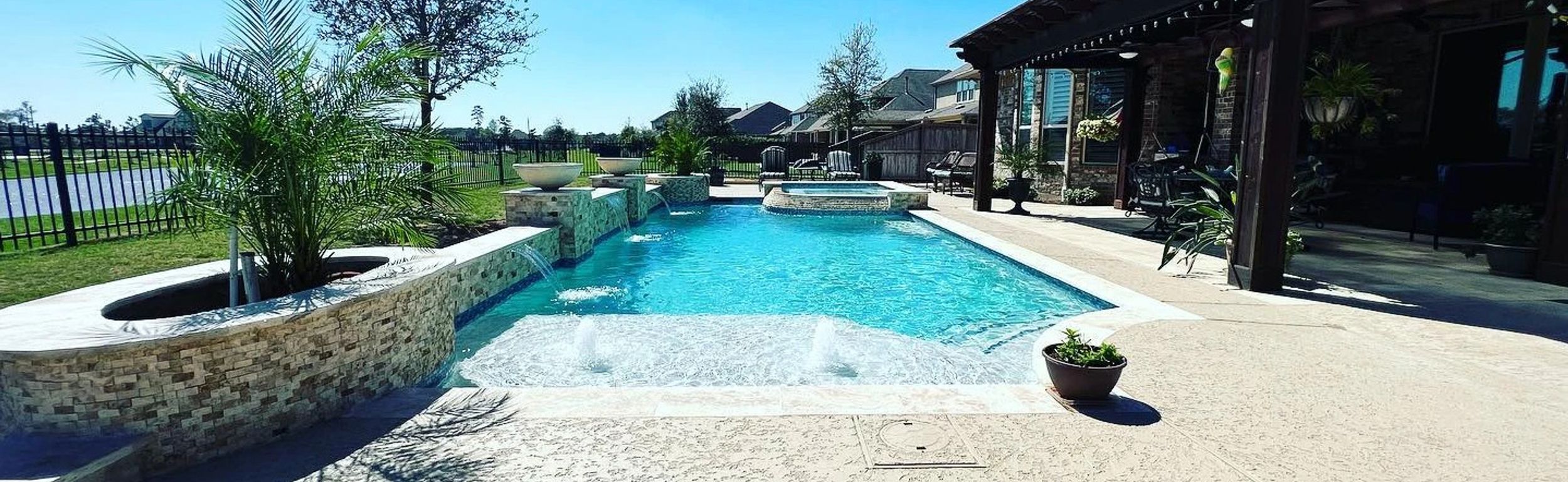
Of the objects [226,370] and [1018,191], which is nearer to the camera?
[226,370]

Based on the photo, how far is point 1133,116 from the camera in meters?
11.3

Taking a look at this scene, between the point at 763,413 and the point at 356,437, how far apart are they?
1.63 m

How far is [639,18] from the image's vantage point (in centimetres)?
1468

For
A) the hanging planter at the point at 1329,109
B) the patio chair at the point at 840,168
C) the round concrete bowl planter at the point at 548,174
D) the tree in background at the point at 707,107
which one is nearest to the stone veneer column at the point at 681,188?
the patio chair at the point at 840,168

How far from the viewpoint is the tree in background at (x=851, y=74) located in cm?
2447

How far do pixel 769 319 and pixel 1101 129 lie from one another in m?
8.99

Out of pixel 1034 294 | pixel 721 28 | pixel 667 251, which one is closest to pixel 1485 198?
pixel 1034 294

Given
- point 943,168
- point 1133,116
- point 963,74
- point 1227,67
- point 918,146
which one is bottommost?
point 943,168

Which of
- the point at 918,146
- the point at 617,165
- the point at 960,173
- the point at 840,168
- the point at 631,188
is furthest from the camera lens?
the point at 918,146

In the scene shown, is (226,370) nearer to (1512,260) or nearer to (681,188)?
(1512,260)

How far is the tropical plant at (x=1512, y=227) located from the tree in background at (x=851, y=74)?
62.5 ft

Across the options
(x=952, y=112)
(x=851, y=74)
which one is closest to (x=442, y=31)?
(x=851, y=74)

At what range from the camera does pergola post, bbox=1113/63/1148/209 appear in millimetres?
11289

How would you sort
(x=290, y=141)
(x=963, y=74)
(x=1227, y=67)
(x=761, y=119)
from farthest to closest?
1. (x=761, y=119)
2. (x=963, y=74)
3. (x=1227, y=67)
4. (x=290, y=141)
